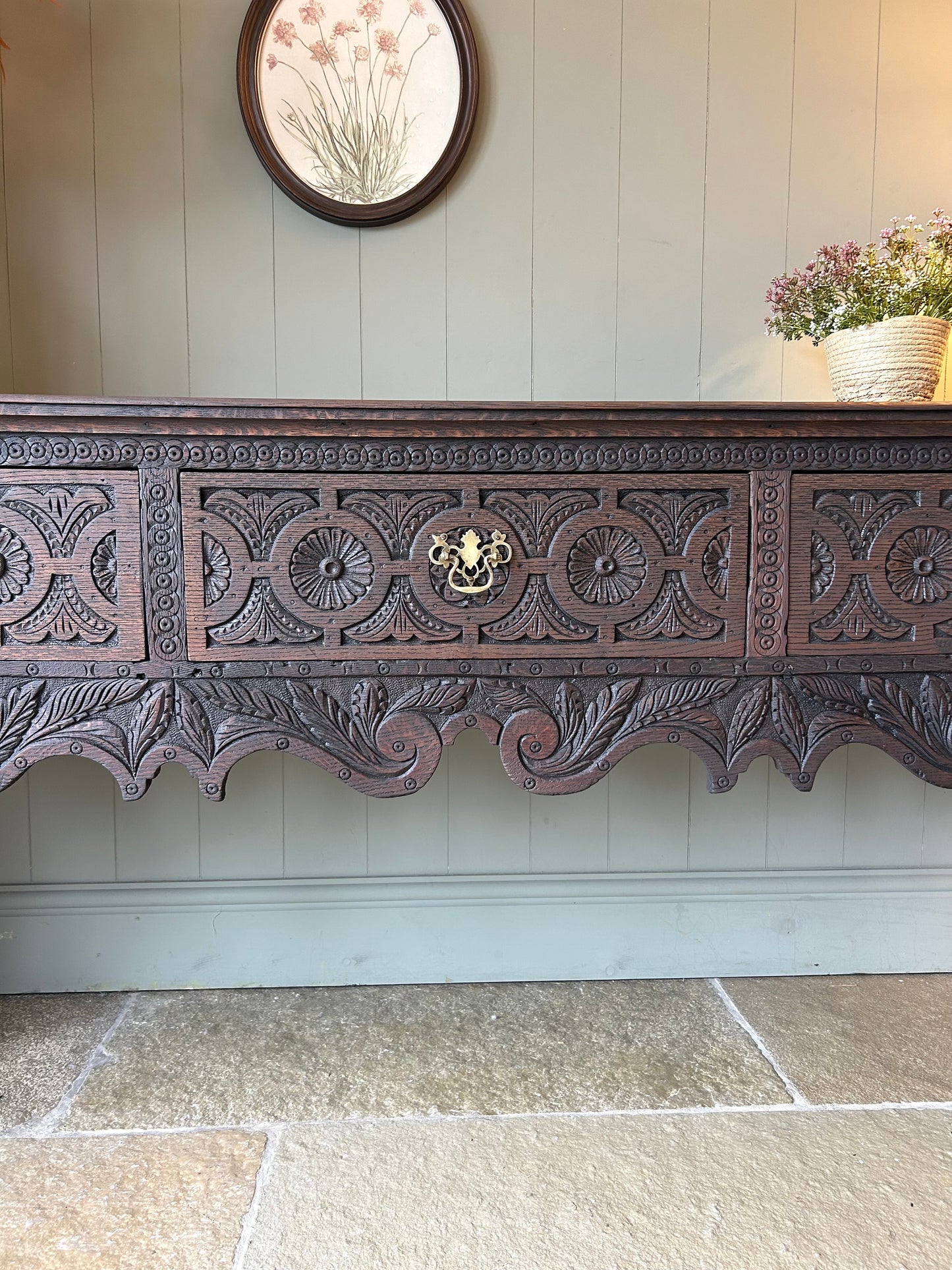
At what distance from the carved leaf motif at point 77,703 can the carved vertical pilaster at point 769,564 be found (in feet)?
2.94

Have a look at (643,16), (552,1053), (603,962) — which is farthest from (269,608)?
(643,16)

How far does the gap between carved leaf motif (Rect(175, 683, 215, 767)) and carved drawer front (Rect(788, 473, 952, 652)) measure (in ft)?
2.83

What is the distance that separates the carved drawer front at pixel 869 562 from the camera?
1.08 metres

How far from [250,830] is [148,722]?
598 mm

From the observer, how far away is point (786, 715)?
1.09 meters

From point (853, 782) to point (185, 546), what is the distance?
4.77 ft

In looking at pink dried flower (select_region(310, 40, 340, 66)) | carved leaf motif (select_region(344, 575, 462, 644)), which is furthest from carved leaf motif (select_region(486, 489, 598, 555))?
pink dried flower (select_region(310, 40, 340, 66))

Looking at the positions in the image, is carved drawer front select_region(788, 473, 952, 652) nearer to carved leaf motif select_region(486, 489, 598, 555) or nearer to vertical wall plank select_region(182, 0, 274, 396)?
carved leaf motif select_region(486, 489, 598, 555)

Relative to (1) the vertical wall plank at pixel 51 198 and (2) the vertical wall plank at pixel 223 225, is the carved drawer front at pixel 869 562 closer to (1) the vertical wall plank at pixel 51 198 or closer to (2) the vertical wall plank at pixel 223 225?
(2) the vertical wall plank at pixel 223 225

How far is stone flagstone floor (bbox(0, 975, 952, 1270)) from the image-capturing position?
93 centimetres

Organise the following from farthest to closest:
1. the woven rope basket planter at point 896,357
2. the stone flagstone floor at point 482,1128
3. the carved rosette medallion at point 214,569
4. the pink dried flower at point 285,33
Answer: the pink dried flower at point 285,33
the woven rope basket planter at point 896,357
the carved rosette medallion at point 214,569
the stone flagstone floor at point 482,1128

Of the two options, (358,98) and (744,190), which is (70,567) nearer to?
(358,98)

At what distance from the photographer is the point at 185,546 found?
1029 millimetres

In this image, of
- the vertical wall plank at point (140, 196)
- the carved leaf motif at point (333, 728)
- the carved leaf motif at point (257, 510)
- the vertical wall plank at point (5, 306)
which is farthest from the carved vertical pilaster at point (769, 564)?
the vertical wall plank at point (5, 306)
